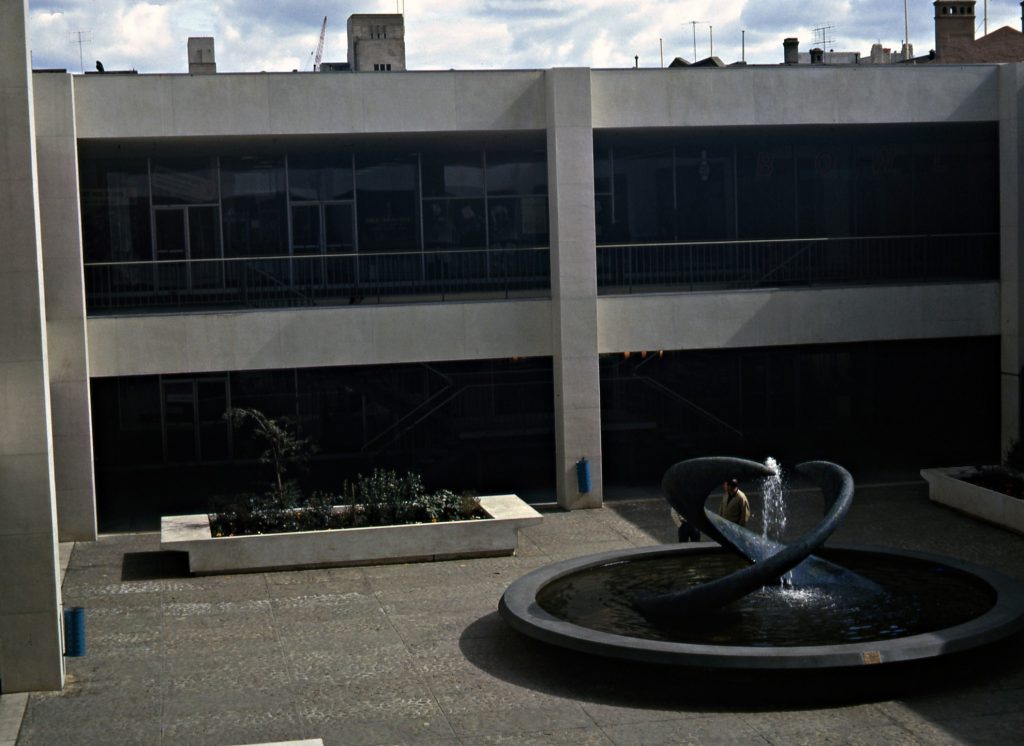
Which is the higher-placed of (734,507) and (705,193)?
(705,193)

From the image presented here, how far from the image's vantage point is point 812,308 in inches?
1013

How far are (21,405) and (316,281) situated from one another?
553 inches

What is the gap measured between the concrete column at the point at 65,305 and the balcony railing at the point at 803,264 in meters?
10.9

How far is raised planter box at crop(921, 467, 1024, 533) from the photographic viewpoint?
21.5 meters

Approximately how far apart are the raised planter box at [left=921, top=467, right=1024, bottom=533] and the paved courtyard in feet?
7.73

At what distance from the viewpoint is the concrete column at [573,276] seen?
961 inches

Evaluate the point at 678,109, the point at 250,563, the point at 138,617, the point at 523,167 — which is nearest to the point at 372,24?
the point at 523,167

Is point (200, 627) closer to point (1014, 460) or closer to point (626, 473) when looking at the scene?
point (626, 473)

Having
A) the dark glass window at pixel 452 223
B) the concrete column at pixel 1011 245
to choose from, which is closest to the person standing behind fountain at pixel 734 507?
the concrete column at pixel 1011 245

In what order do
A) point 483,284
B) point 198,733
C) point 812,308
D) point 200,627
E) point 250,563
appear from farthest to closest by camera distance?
point 483,284 → point 812,308 → point 250,563 → point 200,627 → point 198,733

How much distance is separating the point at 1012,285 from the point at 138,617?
17955mm

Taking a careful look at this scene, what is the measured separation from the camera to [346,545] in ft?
67.1

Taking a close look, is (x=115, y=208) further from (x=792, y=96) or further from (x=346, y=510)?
(x=792, y=96)

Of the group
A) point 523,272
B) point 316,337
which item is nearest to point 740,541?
point 316,337
